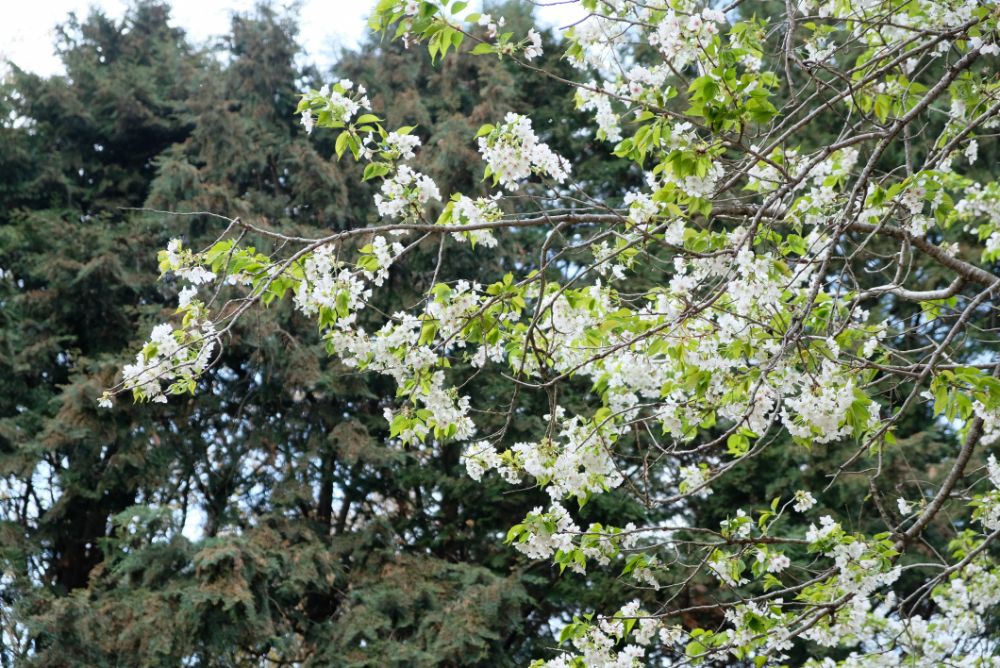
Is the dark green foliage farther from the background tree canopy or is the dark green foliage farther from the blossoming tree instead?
the blossoming tree

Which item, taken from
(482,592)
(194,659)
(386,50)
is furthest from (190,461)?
(386,50)

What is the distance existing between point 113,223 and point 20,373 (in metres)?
1.63

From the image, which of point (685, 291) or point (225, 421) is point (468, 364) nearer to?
point (225, 421)

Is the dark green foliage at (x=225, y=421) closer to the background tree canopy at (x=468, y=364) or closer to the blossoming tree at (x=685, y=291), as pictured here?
the background tree canopy at (x=468, y=364)

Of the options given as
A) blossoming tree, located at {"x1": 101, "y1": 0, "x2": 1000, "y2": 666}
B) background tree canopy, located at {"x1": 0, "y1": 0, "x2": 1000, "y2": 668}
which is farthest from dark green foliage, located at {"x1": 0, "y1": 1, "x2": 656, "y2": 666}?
blossoming tree, located at {"x1": 101, "y1": 0, "x2": 1000, "y2": 666}

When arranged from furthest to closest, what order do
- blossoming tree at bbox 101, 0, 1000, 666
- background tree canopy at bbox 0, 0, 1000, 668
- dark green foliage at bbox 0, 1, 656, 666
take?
dark green foliage at bbox 0, 1, 656, 666 < background tree canopy at bbox 0, 0, 1000, 668 < blossoming tree at bbox 101, 0, 1000, 666

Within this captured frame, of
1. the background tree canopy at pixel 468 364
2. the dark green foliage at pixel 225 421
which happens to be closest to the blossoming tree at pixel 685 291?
the background tree canopy at pixel 468 364

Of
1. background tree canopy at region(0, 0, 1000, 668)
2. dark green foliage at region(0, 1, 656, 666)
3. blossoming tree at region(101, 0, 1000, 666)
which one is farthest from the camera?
dark green foliage at region(0, 1, 656, 666)

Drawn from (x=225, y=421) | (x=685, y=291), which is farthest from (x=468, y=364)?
(x=685, y=291)

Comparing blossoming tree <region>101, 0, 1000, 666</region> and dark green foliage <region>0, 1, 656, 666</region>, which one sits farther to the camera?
dark green foliage <region>0, 1, 656, 666</region>

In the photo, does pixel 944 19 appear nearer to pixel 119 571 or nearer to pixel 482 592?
pixel 482 592

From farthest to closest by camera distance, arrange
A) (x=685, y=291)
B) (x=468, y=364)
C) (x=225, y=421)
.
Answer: (x=225, y=421), (x=468, y=364), (x=685, y=291)

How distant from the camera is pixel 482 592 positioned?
6.51 meters

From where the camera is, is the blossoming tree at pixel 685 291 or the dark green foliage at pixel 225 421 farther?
the dark green foliage at pixel 225 421
